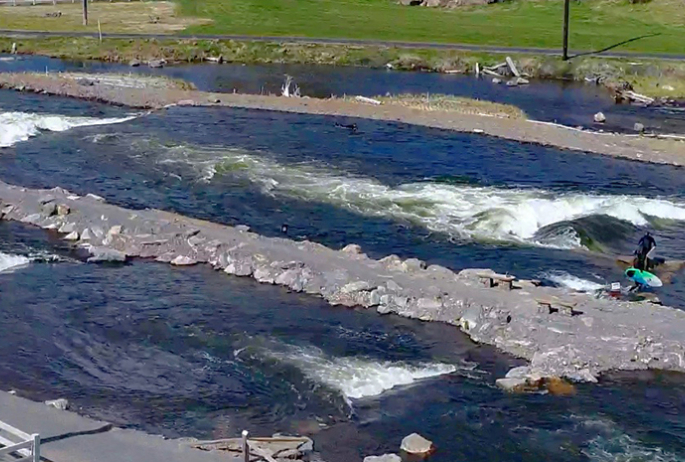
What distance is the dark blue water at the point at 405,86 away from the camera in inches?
2685

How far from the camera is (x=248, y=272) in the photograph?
127ft

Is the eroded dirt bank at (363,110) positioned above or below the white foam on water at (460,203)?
above

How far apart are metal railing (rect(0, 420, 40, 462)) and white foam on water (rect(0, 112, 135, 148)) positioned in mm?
37684

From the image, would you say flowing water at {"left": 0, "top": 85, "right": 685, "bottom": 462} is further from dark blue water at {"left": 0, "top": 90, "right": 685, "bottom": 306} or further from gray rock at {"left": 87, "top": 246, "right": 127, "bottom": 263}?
gray rock at {"left": 87, "top": 246, "right": 127, "bottom": 263}

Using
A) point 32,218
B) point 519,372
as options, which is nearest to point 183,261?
point 32,218

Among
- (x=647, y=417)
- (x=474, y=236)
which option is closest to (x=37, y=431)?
(x=647, y=417)

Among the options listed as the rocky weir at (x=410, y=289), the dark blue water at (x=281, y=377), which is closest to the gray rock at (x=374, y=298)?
the rocky weir at (x=410, y=289)

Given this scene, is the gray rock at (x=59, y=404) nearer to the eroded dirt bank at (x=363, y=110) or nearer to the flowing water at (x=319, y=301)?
the flowing water at (x=319, y=301)

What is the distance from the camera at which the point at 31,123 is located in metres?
62.2

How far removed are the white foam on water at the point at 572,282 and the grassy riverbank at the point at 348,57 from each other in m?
40.8

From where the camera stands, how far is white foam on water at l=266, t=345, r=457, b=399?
98.6ft

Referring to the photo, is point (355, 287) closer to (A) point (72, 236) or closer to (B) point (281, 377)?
(B) point (281, 377)

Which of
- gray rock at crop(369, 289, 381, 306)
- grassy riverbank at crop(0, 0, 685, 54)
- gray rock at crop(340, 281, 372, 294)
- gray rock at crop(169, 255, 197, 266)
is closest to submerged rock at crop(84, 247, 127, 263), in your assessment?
gray rock at crop(169, 255, 197, 266)

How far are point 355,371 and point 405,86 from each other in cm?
4854
